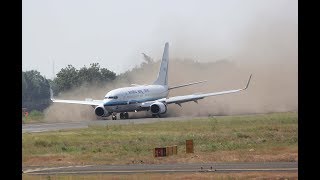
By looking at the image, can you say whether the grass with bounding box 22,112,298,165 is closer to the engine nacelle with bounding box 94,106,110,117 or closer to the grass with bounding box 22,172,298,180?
the grass with bounding box 22,172,298,180

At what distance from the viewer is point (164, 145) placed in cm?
5500

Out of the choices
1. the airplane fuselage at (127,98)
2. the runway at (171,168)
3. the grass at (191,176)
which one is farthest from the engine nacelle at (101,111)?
the grass at (191,176)

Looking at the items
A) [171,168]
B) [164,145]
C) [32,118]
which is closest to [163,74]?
[32,118]

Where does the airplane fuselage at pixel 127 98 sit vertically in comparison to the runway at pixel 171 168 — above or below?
above

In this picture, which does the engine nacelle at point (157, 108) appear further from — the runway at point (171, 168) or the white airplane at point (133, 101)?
the runway at point (171, 168)

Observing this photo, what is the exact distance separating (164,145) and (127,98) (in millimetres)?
47672

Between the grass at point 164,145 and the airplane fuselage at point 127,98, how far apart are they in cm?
2602

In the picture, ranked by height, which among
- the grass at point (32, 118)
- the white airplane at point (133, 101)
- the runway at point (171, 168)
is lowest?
the runway at point (171, 168)

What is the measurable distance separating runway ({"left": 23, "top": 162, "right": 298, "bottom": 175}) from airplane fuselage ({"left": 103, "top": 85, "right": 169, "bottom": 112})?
58.8 meters

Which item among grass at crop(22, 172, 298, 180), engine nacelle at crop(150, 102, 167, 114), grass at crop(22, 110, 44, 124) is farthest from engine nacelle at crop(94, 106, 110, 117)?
grass at crop(22, 172, 298, 180)

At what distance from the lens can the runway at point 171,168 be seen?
3669cm
